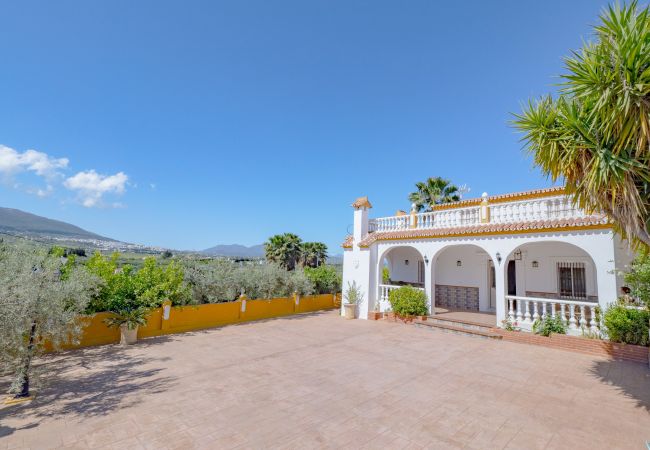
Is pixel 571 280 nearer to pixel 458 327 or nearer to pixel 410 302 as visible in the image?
pixel 458 327

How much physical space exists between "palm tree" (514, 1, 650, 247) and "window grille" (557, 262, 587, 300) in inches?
331

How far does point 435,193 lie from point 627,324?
61.6ft

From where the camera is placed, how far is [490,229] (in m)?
12.6

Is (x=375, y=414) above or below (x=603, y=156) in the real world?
below

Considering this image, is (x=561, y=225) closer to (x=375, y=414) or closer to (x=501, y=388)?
(x=501, y=388)

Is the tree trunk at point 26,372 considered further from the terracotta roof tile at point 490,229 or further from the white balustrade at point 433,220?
the white balustrade at point 433,220

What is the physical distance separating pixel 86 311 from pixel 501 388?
12.7 metres

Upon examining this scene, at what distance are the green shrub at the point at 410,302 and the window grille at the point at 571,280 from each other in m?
6.03

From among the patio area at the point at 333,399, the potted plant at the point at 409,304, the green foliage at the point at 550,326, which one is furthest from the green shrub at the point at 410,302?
the green foliage at the point at 550,326

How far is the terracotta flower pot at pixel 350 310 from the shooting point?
16344 mm

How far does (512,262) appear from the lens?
15852 mm

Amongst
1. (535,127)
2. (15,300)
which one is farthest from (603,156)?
(15,300)

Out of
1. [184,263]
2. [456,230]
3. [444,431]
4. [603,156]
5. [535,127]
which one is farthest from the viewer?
[184,263]

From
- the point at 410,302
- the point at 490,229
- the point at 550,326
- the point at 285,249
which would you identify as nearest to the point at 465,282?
the point at 410,302
